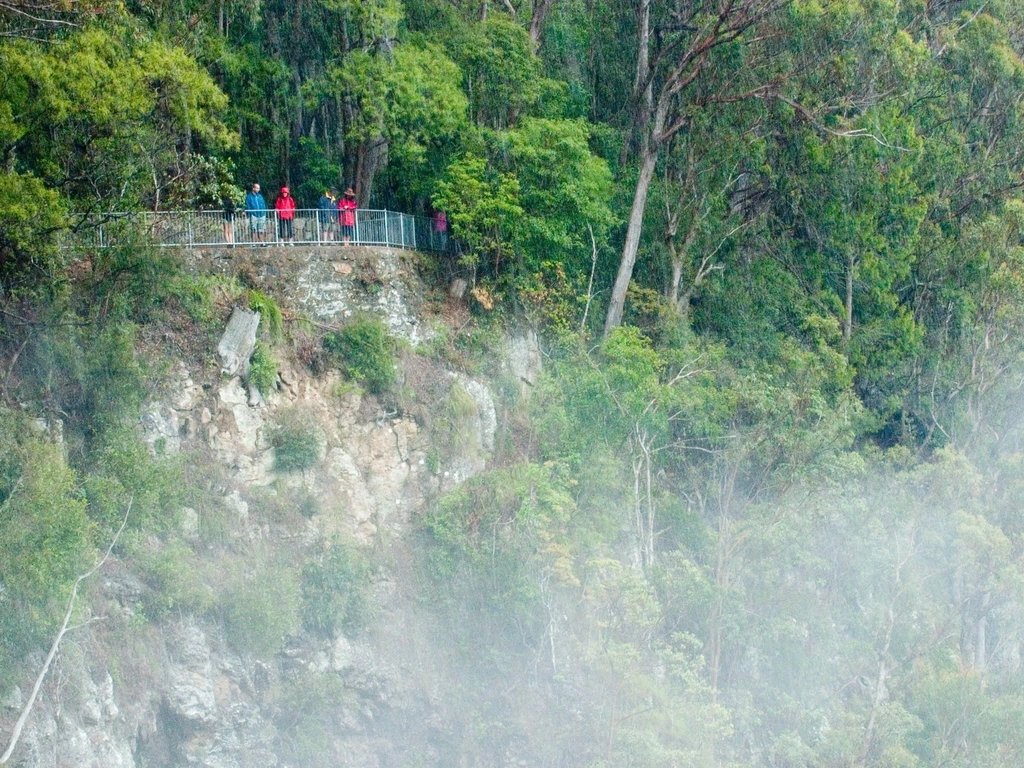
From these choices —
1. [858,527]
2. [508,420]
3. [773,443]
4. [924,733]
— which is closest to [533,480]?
[508,420]

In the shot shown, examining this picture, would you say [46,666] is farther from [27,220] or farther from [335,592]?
[335,592]

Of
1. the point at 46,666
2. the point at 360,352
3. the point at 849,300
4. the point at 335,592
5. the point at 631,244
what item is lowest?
the point at 335,592

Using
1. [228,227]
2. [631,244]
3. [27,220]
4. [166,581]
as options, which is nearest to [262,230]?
[228,227]

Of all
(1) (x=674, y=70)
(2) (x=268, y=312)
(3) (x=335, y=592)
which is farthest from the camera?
(1) (x=674, y=70)

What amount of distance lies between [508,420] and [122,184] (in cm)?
1081

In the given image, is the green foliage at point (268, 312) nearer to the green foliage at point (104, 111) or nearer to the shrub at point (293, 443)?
the shrub at point (293, 443)

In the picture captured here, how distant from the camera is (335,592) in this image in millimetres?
25328

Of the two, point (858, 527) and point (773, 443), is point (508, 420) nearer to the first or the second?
point (773, 443)

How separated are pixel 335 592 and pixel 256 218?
7999 millimetres

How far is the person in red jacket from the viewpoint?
27.1 m

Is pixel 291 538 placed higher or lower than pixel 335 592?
higher

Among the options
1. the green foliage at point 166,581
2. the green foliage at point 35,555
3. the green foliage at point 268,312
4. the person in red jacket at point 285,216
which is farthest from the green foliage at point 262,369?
the green foliage at point 35,555

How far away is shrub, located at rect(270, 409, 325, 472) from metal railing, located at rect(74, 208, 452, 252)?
12.9 ft

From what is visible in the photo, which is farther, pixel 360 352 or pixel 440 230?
pixel 440 230
